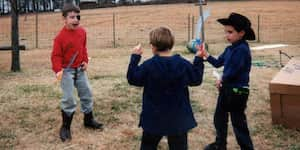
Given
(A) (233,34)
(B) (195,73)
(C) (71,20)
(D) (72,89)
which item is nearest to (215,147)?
(A) (233,34)

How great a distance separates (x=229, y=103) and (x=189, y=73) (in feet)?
3.06

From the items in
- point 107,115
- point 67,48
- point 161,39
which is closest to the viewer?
point 161,39

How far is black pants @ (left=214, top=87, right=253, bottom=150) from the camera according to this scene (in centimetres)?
347

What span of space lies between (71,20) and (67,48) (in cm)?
28

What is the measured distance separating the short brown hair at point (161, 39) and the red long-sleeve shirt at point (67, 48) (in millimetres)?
1489

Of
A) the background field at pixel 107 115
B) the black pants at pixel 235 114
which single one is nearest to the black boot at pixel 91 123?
the background field at pixel 107 115

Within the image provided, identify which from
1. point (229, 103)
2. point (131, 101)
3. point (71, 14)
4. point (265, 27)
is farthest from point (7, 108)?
point (265, 27)

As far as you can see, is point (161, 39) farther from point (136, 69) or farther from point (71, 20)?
point (71, 20)

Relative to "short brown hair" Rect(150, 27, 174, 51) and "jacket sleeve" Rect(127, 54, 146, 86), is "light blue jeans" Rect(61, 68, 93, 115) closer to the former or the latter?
"jacket sleeve" Rect(127, 54, 146, 86)

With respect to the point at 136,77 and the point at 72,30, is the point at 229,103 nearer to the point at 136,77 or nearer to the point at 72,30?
the point at 136,77

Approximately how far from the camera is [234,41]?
340 cm

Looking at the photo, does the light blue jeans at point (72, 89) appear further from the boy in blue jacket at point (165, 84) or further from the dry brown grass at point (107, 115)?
the boy in blue jacket at point (165, 84)

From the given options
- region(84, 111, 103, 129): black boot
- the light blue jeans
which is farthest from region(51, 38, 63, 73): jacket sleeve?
region(84, 111, 103, 129): black boot

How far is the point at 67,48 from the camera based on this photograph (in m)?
4.00
